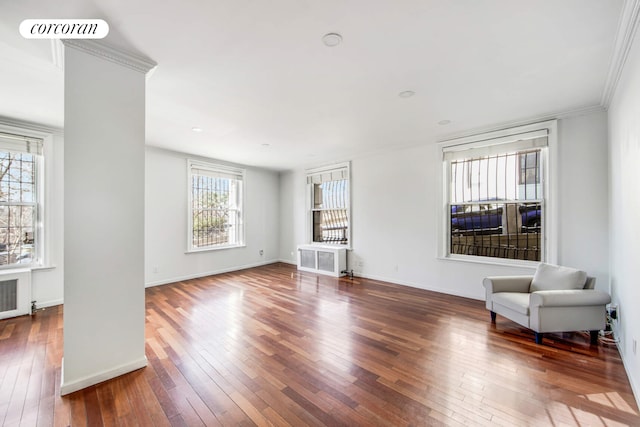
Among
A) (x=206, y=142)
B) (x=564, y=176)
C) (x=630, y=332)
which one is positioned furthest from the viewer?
(x=206, y=142)

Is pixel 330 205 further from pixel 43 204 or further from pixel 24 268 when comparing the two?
pixel 24 268

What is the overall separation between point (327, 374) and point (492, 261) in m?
3.27

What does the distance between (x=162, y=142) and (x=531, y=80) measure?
5338 mm

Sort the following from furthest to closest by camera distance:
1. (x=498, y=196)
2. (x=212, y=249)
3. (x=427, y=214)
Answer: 1. (x=212, y=249)
2. (x=427, y=214)
3. (x=498, y=196)

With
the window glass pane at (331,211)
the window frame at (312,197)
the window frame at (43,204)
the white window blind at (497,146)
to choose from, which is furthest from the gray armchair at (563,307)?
the window frame at (43,204)

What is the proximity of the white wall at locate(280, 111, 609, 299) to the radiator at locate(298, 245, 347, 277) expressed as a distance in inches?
10.6

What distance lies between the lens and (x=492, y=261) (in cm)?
408

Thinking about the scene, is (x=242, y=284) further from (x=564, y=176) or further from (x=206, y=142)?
(x=564, y=176)

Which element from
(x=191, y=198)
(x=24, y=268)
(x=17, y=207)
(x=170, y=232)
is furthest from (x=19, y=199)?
(x=191, y=198)

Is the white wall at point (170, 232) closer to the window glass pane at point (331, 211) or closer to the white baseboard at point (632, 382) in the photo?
the window glass pane at point (331, 211)

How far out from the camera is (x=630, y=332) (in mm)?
2146

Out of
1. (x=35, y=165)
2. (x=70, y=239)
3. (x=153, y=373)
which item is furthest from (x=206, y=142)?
(x=153, y=373)

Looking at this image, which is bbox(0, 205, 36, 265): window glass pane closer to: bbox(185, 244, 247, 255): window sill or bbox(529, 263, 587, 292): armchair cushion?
bbox(185, 244, 247, 255): window sill

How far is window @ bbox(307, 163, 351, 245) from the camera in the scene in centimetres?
607
